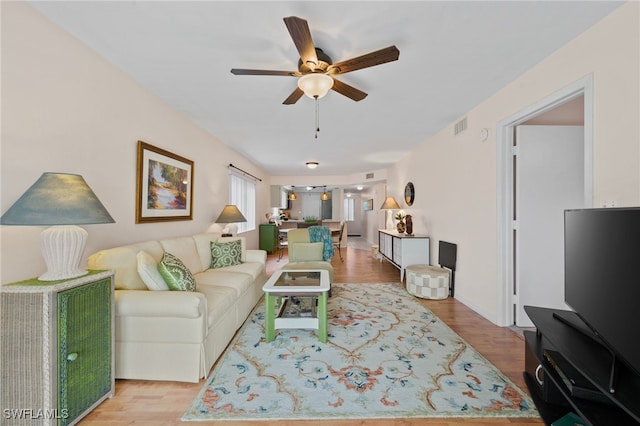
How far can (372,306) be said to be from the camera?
334cm

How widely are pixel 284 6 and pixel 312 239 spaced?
3.49 metres

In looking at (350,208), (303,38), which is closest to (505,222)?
(303,38)

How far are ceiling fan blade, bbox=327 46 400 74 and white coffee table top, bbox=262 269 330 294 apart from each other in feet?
6.20

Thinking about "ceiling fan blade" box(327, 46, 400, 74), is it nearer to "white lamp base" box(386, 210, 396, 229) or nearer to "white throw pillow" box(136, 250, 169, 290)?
"white throw pillow" box(136, 250, 169, 290)

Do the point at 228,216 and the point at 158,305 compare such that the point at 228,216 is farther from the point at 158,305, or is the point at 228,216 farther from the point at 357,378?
the point at 357,378

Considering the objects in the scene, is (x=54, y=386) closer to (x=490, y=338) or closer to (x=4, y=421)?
(x=4, y=421)

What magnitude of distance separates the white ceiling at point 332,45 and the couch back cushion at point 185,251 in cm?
165

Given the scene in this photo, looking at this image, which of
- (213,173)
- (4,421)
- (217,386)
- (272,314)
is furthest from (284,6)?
(213,173)

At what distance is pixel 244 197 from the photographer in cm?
611

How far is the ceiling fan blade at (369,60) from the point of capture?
5.32 ft

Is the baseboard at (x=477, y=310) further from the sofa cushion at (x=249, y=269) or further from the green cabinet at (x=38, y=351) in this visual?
the green cabinet at (x=38, y=351)

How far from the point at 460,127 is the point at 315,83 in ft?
8.26

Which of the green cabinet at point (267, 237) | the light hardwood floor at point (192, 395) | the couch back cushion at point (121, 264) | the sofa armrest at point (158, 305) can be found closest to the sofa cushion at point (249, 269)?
the couch back cushion at point (121, 264)

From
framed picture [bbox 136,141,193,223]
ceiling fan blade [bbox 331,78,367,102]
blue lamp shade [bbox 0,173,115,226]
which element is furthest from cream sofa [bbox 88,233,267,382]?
ceiling fan blade [bbox 331,78,367,102]
